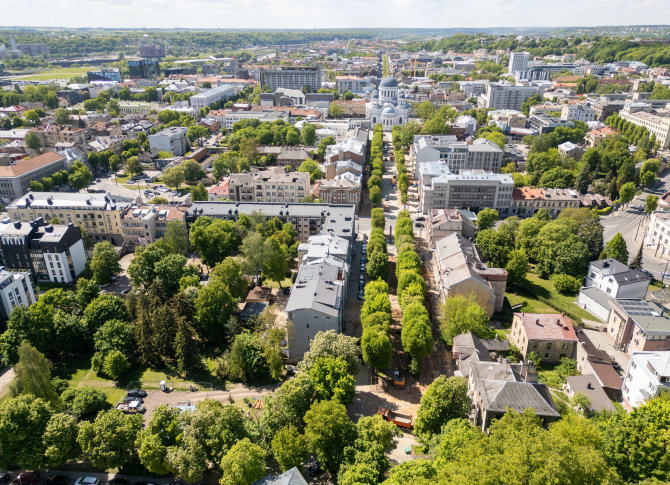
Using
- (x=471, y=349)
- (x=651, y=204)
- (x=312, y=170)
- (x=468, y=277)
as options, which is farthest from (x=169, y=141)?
(x=651, y=204)

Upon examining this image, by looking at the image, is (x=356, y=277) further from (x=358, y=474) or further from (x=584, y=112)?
(x=584, y=112)

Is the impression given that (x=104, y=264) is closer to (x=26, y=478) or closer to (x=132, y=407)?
(x=132, y=407)

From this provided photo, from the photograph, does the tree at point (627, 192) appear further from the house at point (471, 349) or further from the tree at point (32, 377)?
the tree at point (32, 377)

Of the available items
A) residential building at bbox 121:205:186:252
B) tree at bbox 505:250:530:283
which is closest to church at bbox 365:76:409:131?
residential building at bbox 121:205:186:252

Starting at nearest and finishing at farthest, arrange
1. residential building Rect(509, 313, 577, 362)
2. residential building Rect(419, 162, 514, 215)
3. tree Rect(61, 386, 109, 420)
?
tree Rect(61, 386, 109, 420) < residential building Rect(509, 313, 577, 362) < residential building Rect(419, 162, 514, 215)

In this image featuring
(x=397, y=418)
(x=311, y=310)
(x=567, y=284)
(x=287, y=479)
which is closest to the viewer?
(x=287, y=479)

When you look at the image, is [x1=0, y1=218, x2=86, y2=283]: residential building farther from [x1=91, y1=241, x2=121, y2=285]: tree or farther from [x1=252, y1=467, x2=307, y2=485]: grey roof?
[x1=252, y1=467, x2=307, y2=485]: grey roof

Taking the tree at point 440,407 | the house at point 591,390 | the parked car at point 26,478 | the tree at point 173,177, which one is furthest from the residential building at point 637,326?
the tree at point 173,177
